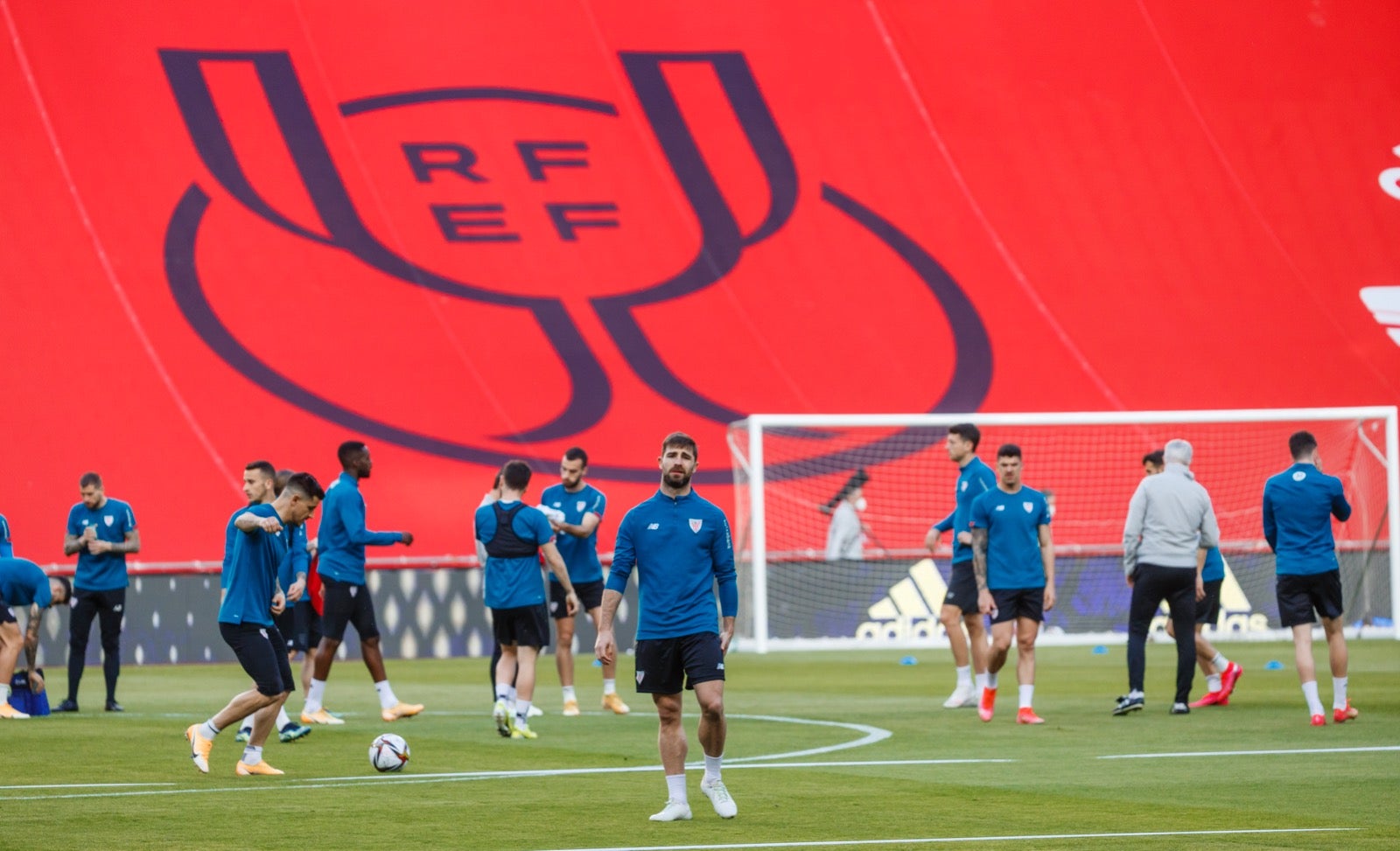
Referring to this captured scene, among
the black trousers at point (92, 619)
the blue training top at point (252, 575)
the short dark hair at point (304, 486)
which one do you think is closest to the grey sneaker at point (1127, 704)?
the short dark hair at point (304, 486)

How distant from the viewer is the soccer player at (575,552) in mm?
16641

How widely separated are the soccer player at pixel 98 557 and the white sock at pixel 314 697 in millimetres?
3261

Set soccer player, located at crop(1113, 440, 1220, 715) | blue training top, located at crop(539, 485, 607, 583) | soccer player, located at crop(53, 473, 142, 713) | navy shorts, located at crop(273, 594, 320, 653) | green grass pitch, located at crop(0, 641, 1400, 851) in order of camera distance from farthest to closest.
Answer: soccer player, located at crop(53, 473, 142, 713)
navy shorts, located at crop(273, 594, 320, 653)
blue training top, located at crop(539, 485, 607, 583)
soccer player, located at crop(1113, 440, 1220, 715)
green grass pitch, located at crop(0, 641, 1400, 851)

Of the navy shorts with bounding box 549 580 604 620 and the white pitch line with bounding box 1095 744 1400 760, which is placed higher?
the navy shorts with bounding box 549 580 604 620

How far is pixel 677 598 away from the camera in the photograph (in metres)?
9.84

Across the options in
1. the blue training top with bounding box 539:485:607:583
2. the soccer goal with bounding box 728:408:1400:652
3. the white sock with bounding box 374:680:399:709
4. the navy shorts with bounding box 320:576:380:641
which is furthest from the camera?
the soccer goal with bounding box 728:408:1400:652

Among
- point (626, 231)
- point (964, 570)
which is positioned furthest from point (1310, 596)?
point (626, 231)

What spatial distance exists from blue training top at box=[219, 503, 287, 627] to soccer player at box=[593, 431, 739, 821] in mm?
2920

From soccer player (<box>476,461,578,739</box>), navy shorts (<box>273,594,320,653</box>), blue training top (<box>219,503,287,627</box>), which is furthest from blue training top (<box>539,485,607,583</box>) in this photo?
blue training top (<box>219,503,287,627</box>)

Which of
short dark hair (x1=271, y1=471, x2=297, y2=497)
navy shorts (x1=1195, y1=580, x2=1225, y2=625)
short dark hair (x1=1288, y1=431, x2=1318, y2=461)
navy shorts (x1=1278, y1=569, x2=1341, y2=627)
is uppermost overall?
short dark hair (x1=271, y1=471, x2=297, y2=497)

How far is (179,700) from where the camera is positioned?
18844 mm

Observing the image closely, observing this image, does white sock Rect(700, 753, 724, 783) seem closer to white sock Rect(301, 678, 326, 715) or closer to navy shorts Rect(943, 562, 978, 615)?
white sock Rect(301, 678, 326, 715)

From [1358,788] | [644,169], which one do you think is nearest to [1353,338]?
[644,169]

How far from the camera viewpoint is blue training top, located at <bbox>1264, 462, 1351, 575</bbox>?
587 inches
